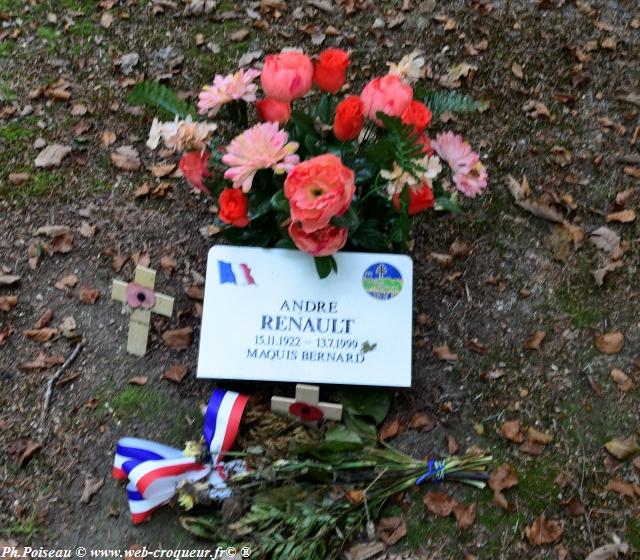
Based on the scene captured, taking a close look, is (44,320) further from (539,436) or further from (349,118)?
(539,436)

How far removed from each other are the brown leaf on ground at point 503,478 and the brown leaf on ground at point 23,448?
5.19 ft

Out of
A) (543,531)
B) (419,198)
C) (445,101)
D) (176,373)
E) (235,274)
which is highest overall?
(445,101)

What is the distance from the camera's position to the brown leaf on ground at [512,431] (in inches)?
86.7

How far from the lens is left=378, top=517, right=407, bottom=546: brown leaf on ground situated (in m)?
2.02

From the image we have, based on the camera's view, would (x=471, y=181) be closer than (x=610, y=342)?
Yes

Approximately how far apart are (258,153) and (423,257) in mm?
992

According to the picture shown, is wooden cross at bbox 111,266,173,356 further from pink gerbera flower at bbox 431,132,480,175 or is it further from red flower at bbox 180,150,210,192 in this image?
pink gerbera flower at bbox 431,132,480,175

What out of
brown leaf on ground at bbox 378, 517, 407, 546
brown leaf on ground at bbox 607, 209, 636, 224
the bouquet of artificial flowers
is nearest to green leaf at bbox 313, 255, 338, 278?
the bouquet of artificial flowers

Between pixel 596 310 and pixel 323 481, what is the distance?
4.26 feet

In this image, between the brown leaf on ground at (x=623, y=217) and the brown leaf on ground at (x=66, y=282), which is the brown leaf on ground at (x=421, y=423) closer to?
the brown leaf on ground at (x=623, y=217)

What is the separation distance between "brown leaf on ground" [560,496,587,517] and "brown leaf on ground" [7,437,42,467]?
6.00 feet

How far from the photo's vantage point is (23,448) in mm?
2170

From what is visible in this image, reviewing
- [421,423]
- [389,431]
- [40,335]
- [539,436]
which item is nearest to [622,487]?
[539,436]

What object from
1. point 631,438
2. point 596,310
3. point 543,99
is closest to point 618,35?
point 543,99
